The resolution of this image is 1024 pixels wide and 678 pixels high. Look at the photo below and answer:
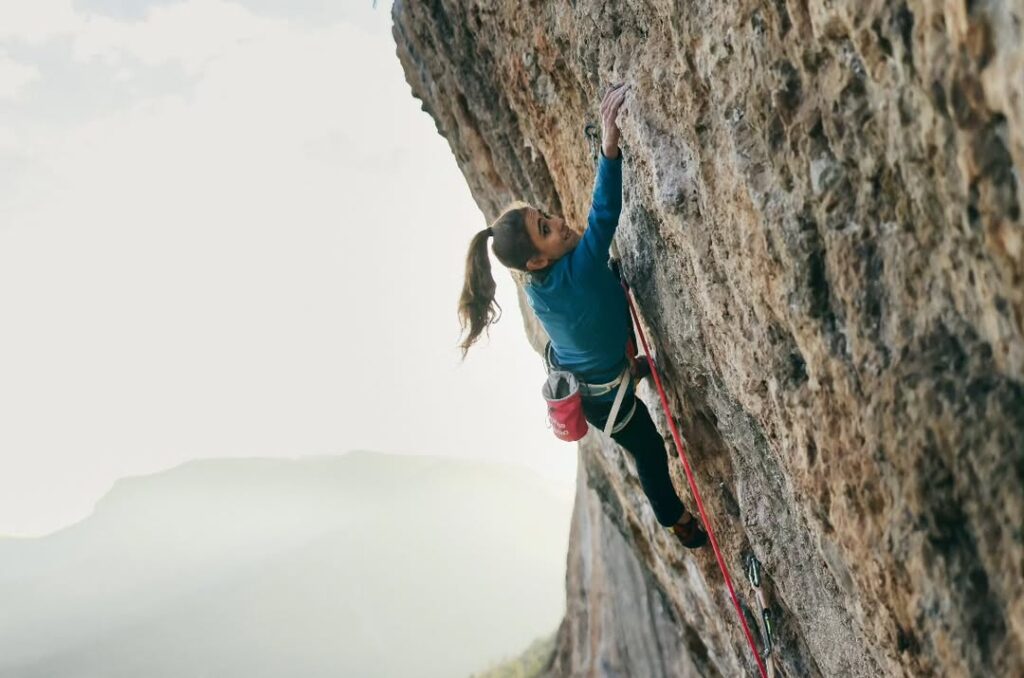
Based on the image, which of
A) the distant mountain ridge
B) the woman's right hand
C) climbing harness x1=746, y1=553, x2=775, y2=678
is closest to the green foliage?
climbing harness x1=746, y1=553, x2=775, y2=678

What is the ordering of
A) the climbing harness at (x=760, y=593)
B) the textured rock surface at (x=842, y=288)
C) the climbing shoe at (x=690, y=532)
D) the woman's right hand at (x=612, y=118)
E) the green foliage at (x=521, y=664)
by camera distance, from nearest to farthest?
the textured rock surface at (x=842, y=288) → the woman's right hand at (x=612, y=118) → the climbing harness at (x=760, y=593) → the climbing shoe at (x=690, y=532) → the green foliage at (x=521, y=664)

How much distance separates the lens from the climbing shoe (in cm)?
419

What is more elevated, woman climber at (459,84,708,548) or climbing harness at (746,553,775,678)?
woman climber at (459,84,708,548)

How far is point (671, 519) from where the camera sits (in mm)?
4133

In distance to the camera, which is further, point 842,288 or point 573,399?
point 573,399

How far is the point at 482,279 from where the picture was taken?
379 cm

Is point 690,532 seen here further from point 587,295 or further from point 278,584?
point 278,584

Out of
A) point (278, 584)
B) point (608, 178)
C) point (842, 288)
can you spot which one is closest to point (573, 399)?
point (608, 178)

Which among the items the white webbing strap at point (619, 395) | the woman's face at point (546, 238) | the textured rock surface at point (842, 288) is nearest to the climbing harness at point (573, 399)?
the white webbing strap at point (619, 395)

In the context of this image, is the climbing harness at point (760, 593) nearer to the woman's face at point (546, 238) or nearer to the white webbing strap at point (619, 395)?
the white webbing strap at point (619, 395)

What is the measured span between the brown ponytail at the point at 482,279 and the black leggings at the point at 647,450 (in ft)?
2.34

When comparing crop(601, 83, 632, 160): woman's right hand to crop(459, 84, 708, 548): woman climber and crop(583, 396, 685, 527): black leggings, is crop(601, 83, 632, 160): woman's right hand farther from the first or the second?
crop(583, 396, 685, 527): black leggings

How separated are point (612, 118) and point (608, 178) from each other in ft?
0.91

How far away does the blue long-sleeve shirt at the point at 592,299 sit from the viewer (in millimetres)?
3264
